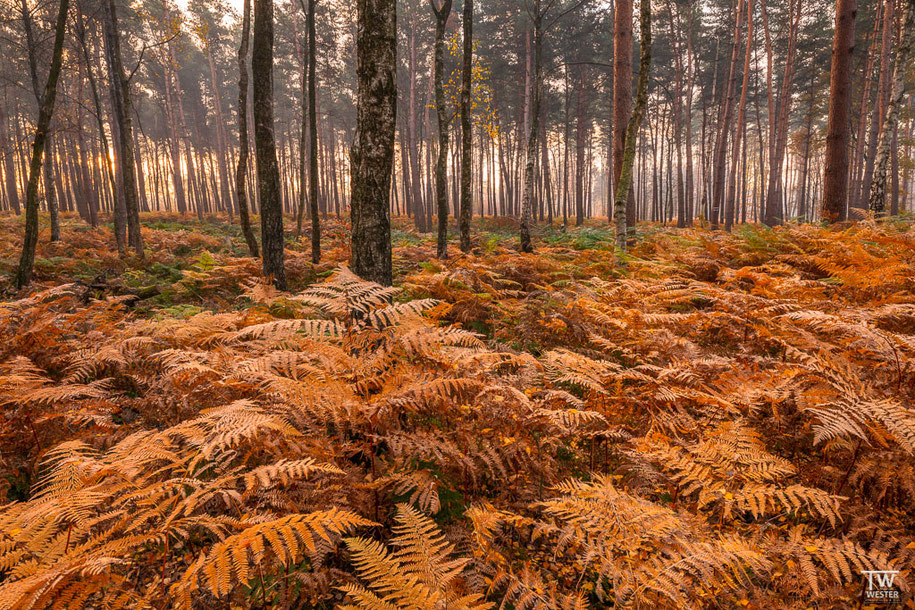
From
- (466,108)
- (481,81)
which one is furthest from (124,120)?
(481,81)

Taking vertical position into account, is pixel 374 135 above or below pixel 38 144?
below

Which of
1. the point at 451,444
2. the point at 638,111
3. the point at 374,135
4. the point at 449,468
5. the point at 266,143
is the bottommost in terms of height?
the point at 449,468

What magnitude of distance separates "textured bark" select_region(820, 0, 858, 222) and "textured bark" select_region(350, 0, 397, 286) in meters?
9.80

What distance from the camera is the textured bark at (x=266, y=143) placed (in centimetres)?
656

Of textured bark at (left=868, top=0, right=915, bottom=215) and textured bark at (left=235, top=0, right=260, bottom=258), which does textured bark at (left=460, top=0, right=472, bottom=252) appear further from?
textured bark at (left=868, top=0, right=915, bottom=215)

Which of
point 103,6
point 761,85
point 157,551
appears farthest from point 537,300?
point 761,85

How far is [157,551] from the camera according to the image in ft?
7.23

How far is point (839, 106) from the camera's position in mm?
8602

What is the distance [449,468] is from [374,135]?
3.19 metres

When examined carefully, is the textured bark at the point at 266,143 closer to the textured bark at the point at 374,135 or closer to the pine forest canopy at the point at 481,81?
the pine forest canopy at the point at 481,81

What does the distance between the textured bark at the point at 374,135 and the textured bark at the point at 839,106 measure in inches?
386

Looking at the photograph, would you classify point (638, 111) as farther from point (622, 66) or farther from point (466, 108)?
point (622, 66)

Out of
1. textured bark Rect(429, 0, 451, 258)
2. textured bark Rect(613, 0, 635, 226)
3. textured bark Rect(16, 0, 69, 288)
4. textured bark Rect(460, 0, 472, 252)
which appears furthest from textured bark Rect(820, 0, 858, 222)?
textured bark Rect(16, 0, 69, 288)

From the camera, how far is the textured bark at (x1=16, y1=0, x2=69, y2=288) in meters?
6.55
